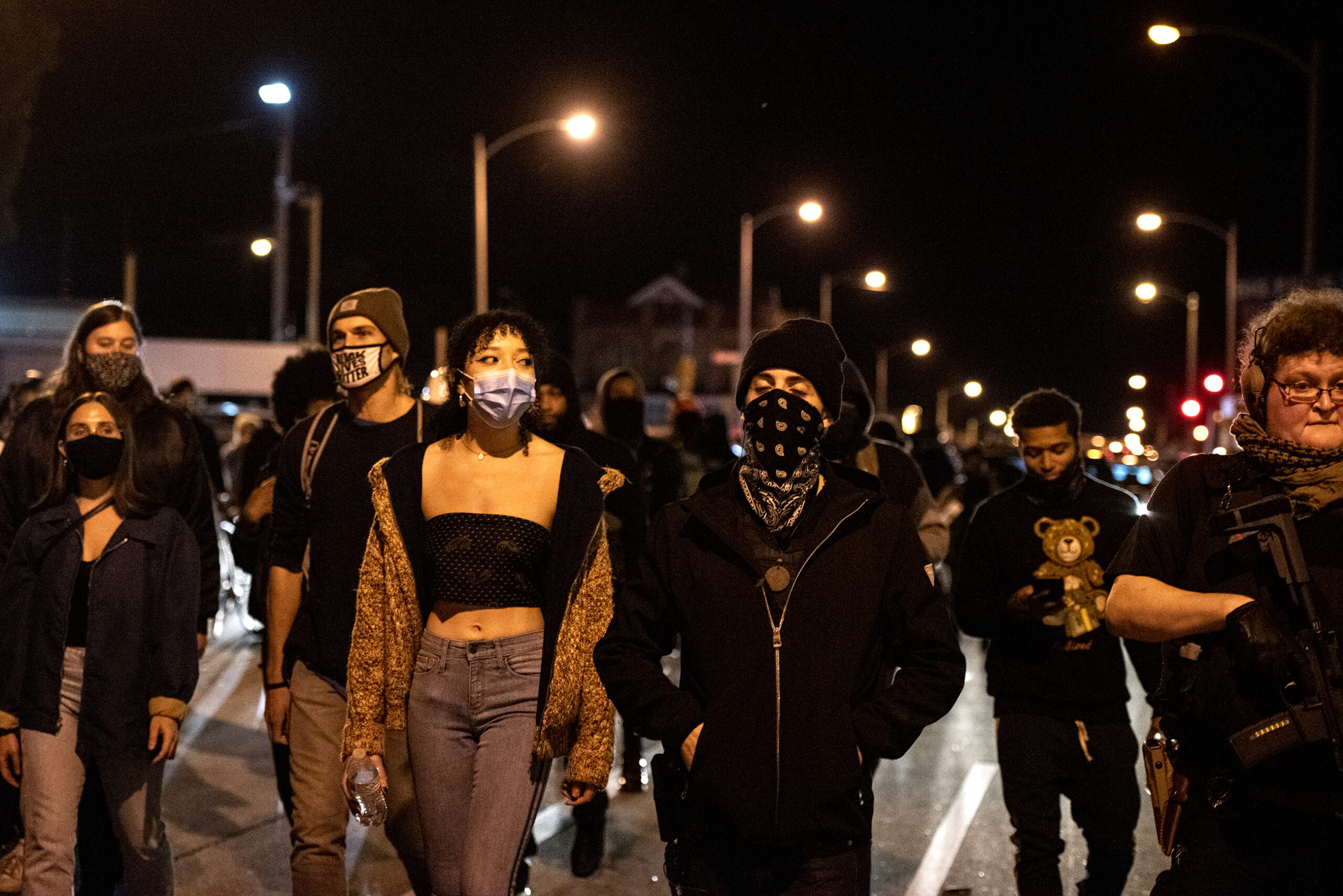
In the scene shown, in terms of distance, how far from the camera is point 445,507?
4.19 m

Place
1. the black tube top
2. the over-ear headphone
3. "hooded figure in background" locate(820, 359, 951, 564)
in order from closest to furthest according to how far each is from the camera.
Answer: the over-ear headphone, the black tube top, "hooded figure in background" locate(820, 359, 951, 564)

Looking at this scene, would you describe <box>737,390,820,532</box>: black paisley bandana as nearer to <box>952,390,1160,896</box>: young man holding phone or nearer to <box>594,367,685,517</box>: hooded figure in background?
<box>952,390,1160,896</box>: young man holding phone

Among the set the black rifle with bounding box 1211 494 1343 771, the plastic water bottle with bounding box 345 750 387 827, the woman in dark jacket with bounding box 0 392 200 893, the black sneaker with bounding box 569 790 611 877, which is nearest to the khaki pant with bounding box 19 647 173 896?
the woman in dark jacket with bounding box 0 392 200 893

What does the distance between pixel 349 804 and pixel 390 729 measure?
24 centimetres

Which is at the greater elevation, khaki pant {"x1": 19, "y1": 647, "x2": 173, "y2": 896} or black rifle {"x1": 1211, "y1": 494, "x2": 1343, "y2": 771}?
black rifle {"x1": 1211, "y1": 494, "x2": 1343, "y2": 771}

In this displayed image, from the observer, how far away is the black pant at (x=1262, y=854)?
10.1 feet

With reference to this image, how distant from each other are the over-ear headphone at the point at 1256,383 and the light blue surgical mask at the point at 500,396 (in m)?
2.05

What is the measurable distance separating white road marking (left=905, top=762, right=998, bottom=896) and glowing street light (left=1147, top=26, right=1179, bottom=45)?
8261 millimetres

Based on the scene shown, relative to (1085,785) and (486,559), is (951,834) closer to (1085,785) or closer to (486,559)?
(1085,785)

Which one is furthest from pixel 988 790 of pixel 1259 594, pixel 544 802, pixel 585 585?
pixel 1259 594

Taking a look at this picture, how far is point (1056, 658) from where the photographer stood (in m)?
5.38

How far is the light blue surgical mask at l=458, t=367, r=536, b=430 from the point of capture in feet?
14.1

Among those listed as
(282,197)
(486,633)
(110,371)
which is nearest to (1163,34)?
(110,371)

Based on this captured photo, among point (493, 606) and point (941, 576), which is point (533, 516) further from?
point (941, 576)
